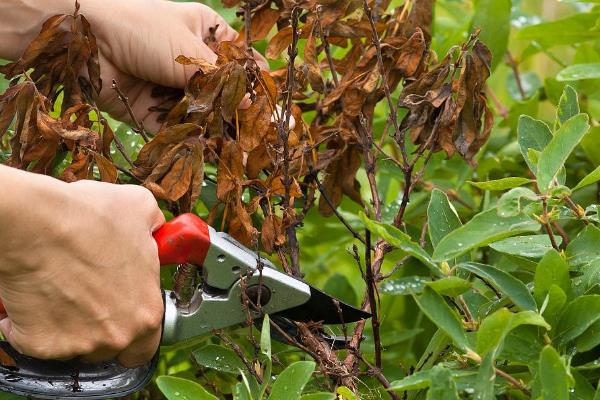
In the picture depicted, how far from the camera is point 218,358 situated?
1.51 m

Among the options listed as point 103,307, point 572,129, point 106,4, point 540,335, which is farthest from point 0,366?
point 572,129

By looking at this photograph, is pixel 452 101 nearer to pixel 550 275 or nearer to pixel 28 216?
pixel 550 275

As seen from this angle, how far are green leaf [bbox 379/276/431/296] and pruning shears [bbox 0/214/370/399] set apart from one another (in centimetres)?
23

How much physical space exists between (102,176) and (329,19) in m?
0.48

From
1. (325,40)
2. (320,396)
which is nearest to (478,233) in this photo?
(320,396)

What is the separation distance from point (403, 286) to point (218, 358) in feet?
1.34

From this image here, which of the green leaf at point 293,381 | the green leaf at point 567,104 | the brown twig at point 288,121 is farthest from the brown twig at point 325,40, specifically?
the green leaf at point 293,381

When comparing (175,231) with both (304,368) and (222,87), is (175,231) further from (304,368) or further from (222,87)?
(304,368)

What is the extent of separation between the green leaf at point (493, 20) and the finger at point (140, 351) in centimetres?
97

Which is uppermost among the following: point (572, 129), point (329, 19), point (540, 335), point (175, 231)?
point (572, 129)

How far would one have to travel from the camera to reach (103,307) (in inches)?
53.0

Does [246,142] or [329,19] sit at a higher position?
[329,19]

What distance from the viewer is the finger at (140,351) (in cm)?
144

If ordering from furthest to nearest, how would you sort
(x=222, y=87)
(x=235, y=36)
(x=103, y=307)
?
(x=235, y=36), (x=222, y=87), (x=103, y=307)
